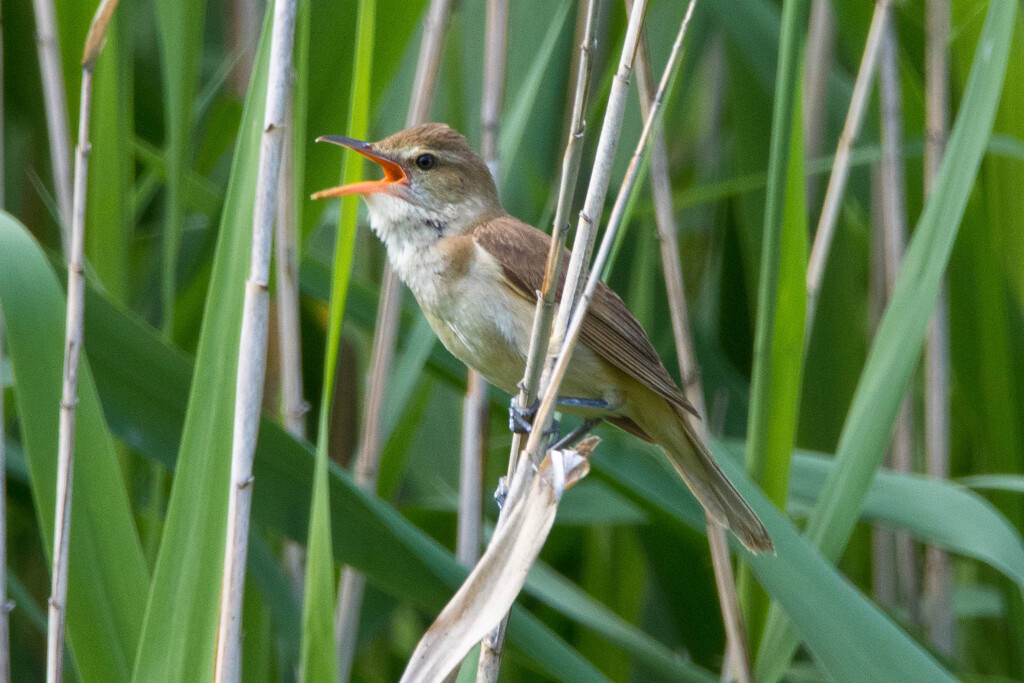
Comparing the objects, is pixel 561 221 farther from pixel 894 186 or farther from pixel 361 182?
pixel 894 186

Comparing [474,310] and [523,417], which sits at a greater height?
[474,310]

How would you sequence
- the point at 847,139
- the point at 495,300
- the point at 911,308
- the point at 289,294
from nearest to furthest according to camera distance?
1. the point at 911,308
2. the point at 495,300
3. the point at 289,294
4. the point at 847,139

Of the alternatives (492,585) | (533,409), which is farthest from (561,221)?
(492,585)

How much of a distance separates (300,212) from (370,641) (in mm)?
1309

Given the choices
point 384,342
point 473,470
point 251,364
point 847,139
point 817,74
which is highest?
point 817,74

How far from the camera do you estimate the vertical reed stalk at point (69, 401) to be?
137cm

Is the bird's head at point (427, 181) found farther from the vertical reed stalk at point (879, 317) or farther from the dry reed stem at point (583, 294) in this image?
the vertical reed stalk at point (879, 317)

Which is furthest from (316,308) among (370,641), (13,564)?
(13,564)

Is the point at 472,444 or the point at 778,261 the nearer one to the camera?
the point at 778,261

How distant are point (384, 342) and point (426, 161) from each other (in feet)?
1.18

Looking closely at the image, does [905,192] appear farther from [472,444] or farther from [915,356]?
[472,444]

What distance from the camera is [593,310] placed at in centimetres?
180

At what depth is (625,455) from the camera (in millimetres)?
1916

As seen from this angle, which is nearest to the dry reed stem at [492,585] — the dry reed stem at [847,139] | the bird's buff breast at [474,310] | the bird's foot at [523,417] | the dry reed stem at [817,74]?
the bird's foot at [523,417]
